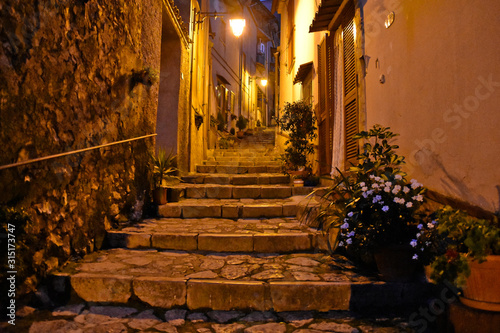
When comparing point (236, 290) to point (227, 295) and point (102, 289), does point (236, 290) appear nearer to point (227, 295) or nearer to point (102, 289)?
point (227, 295)

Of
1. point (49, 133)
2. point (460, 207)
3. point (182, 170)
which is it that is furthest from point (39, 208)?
point (182, 170)

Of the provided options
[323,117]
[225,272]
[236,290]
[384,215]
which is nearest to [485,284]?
[384,215]

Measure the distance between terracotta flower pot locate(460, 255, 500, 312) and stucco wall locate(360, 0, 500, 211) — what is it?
45 centimetres

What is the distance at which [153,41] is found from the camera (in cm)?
530

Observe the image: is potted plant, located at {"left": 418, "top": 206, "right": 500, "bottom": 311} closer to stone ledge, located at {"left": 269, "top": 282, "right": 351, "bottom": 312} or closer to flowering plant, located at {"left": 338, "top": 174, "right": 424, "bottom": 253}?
flowering plant, located at {"left": 338, "top": 174, "right": 424, "bottom": 253}

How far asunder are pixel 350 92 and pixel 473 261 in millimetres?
3694

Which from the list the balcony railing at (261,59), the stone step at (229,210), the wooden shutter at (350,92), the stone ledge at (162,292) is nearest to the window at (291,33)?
the wooden shutter at (350,92)

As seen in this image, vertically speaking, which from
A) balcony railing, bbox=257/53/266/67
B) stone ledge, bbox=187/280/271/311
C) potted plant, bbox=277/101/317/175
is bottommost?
stone ledge, bbox=187/280/271/311

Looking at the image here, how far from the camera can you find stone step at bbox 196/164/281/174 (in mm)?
8062

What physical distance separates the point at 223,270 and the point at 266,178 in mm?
3942

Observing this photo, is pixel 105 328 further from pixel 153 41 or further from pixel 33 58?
pixel 153 41

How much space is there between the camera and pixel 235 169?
8.05 metres

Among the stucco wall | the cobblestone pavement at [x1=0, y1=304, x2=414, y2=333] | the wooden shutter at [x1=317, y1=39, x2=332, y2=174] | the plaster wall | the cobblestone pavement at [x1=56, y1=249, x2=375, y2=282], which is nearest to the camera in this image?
the stucco wall

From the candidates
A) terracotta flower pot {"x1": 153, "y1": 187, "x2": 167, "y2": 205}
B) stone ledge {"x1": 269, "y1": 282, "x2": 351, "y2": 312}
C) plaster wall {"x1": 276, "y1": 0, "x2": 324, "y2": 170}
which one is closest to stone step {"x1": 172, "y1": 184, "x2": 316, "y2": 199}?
terracotta flower pot {"x1": 153, "y1": 187, "x2": 167, "y2": 205}
